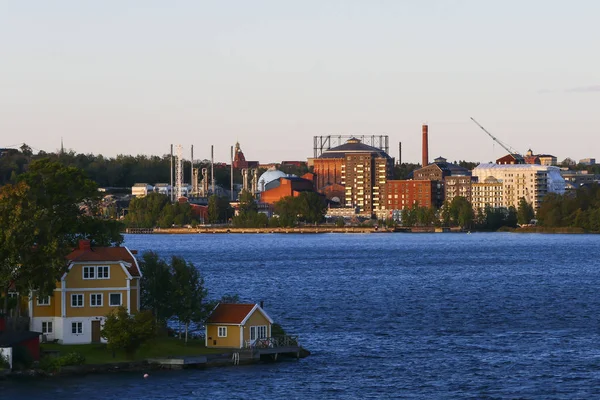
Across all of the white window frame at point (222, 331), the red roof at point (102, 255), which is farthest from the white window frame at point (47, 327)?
the white window frame at point (222, 331)

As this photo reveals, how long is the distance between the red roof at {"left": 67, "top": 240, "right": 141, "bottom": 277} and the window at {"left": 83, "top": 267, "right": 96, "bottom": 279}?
376mm

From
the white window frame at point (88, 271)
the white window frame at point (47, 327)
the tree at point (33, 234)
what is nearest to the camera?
the tree at point (33, 234)

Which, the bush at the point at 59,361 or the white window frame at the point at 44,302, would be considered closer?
the bush at the point at 59,361

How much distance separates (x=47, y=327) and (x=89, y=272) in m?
2.52

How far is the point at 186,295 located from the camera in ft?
158

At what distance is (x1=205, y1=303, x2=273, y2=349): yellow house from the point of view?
46.5 meters

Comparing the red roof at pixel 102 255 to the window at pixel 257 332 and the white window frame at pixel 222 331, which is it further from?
the window at pixel 257 332

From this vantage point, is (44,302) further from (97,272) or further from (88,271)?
(97,272)

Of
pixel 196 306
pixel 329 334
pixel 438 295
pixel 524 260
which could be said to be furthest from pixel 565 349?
pixel 524 260

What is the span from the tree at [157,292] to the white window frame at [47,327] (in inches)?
153

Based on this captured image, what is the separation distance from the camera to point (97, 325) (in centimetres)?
4650

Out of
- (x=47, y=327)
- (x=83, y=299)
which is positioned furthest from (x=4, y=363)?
(x=83, y=299)

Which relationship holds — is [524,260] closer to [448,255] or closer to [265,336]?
[448,255]

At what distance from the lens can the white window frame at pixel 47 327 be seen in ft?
152
